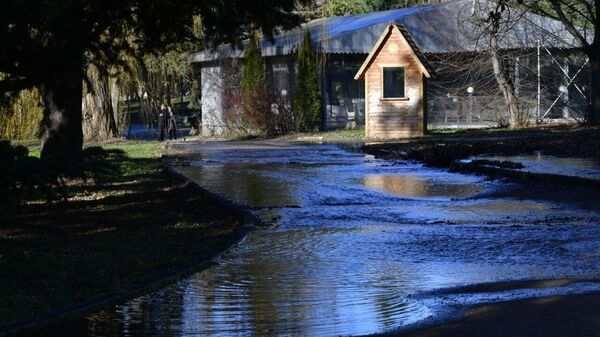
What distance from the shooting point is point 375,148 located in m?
27.2

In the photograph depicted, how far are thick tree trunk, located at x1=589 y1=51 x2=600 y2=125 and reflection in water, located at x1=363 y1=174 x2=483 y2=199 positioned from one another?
52.7 ft

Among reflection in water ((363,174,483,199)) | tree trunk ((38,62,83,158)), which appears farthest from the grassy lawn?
reflection in water ((363,174,483,199))

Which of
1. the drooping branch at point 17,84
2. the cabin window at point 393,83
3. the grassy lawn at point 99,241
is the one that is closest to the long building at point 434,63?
the cabin window at point 393,83

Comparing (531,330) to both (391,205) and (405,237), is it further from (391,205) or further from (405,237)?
(391,205)

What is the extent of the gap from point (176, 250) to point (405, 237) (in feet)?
8.42

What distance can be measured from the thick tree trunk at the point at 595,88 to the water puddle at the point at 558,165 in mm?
12362

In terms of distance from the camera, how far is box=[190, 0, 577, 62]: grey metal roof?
39.3 metres

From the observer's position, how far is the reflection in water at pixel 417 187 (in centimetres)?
1574

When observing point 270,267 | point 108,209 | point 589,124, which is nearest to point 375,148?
point 589,124

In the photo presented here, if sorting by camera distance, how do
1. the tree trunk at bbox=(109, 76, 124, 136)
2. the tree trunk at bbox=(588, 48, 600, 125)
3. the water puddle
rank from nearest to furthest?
the water puddle → the tree trunk at bbox=(588, 48, 600, 125) → the tree trunk at bbox=(109, 76, 124, 136)

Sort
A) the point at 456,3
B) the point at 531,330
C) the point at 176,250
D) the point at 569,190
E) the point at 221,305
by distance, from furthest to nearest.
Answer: the point at 456,3
the point at 569,190
the point at 176,250
the point at 221,305
the point at 531,330

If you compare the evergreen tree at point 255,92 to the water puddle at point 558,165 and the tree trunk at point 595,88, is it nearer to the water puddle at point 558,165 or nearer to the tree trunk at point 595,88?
the tree trunk at point 595,88

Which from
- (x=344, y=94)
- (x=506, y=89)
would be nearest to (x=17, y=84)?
(x=506, y=89)

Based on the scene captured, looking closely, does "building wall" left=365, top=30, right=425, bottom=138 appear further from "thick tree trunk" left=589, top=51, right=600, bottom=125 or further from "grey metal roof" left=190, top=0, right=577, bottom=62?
"thick tree trunk" left=589, top=51, right=600, bottom=125
